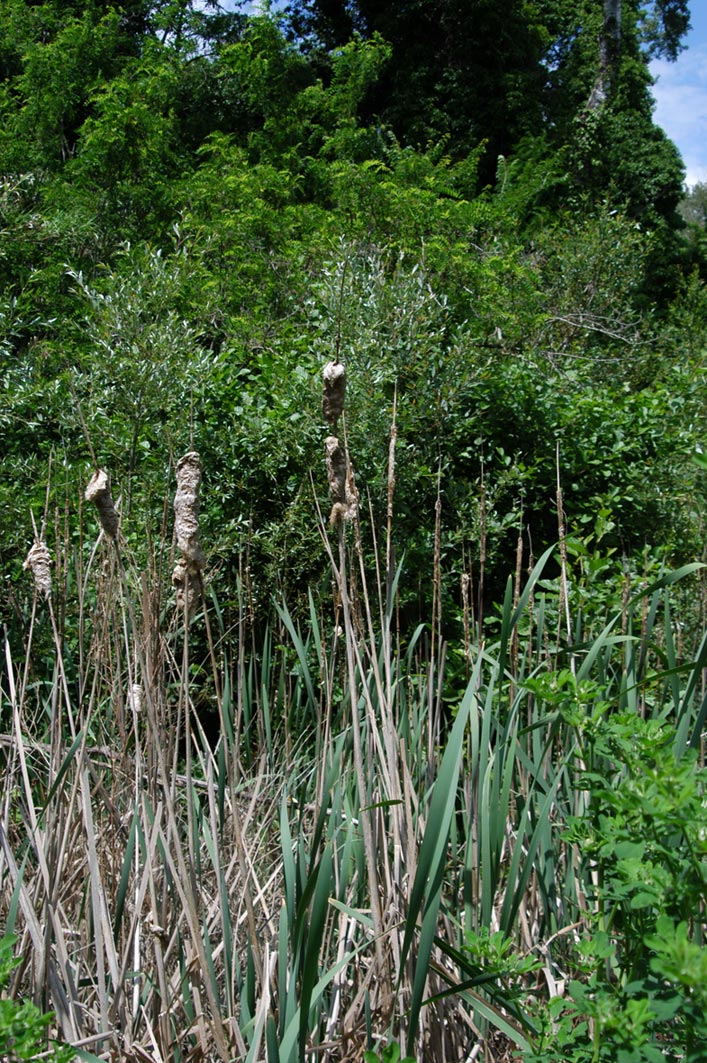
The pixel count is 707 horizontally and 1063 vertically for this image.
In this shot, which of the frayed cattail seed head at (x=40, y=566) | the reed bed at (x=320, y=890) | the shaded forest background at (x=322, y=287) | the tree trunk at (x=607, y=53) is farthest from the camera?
the tree trunk at (x=607, y=53)

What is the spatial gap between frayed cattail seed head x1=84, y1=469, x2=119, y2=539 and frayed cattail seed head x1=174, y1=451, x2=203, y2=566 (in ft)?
0.35

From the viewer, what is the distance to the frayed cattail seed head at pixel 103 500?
1288 millimetres

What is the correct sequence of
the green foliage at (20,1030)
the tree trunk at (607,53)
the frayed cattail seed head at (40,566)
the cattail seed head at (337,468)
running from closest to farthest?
1. the green foliage at (20,1030)
2. the cattail seed head at (337,468)
3. the frayed cattail seed head at (40,566)
4. the tree trunk at (607,53)

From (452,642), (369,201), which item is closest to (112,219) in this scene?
(369,201)

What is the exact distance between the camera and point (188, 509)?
1287 mm

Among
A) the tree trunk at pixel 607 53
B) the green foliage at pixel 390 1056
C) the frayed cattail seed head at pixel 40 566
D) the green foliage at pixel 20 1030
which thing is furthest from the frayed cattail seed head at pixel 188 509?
the tree trunk at pixel 607 53

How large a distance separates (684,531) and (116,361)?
3074 millimetres

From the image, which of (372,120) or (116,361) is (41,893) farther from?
(372,120)

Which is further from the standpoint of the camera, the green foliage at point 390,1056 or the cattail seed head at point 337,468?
the cattail seed head at point 337,468

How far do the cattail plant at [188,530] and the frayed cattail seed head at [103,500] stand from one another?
0.11 meters

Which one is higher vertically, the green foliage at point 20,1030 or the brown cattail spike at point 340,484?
the brown cattail spike at point 340,484

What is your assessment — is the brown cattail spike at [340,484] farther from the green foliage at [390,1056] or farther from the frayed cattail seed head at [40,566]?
the green foliage at [390,1056]

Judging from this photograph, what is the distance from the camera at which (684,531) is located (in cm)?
497

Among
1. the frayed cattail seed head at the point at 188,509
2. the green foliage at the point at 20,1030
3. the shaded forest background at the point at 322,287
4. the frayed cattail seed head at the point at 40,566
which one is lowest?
the green foliage at the point at 20,1030
